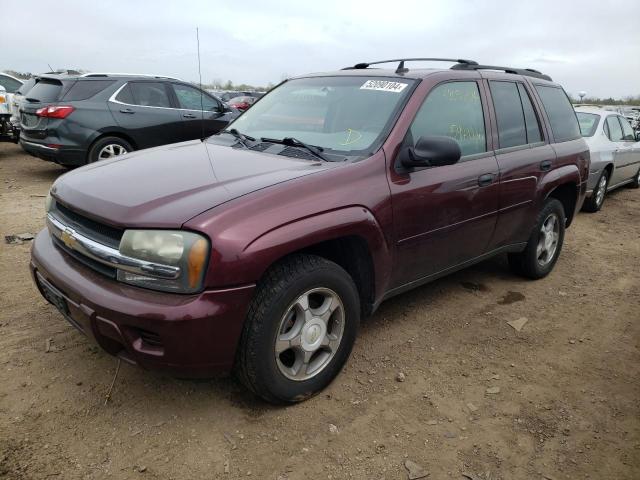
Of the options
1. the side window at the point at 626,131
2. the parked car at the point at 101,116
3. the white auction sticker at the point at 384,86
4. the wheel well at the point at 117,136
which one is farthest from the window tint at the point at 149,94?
the side window at the point at 626,131

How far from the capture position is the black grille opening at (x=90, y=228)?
7.57ft

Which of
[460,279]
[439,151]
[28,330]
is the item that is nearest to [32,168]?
[28,330]

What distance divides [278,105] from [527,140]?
2.00m

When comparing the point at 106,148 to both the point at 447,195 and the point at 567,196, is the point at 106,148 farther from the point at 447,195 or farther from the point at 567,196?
the point at 567,196

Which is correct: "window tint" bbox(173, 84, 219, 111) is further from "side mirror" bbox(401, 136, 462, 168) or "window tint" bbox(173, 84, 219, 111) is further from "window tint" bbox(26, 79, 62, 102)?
"side mirror" bbox(401, 136, 462, 168)

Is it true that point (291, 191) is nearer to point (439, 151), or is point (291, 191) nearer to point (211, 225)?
point (211, 225)

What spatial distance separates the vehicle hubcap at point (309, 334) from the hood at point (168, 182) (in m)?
0.64

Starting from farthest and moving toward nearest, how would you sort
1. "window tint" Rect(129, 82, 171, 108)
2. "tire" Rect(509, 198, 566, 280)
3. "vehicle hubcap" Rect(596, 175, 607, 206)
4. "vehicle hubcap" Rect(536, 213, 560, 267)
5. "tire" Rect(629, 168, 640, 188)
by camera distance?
"tire" Rect(629, 168, 640, 188), "window tint" Rect(129, 82, 171, 108), "vehicle hubcap" Rect(596, 175, 607, 206), "vehicle hubcap" Rect(536, 213, 560, 267), "tire" Rect(509, 198, 566, 280)

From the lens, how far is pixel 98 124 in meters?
7.47

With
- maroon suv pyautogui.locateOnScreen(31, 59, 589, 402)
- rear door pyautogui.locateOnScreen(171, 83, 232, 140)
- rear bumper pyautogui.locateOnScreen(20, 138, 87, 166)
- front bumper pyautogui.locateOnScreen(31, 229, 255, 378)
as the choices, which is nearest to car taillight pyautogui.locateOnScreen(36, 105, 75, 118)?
rear bumper pyautogui.locateOnScreen(20, 138, 87, 166)

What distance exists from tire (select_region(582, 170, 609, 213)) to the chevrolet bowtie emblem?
7.39 m

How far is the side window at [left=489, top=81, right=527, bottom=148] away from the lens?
377cm

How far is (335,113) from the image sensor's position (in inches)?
128

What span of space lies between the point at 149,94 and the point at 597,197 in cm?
729
